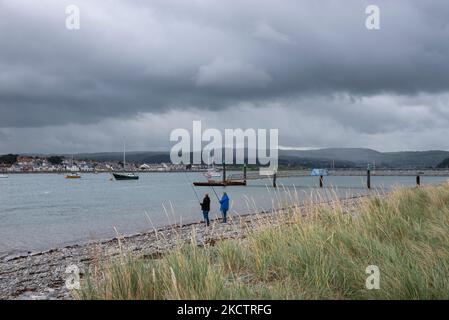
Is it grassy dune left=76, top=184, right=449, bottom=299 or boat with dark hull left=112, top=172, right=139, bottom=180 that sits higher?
grassy dune left=76, top=184, right=449, bottom=299

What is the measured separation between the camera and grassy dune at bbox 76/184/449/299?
16.9 ft

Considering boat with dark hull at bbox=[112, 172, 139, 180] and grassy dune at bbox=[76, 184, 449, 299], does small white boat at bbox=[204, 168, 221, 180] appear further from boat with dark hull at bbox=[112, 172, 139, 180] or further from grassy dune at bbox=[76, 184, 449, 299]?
grassy dune at bbox=[76, 184, 449, 299]

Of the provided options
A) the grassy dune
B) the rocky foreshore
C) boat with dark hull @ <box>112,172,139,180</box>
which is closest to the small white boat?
boat with dark hull @ <box>112,172,139,180</box>

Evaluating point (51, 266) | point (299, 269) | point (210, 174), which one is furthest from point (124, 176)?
point (299, 269)

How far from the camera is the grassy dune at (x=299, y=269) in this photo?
5141 mm

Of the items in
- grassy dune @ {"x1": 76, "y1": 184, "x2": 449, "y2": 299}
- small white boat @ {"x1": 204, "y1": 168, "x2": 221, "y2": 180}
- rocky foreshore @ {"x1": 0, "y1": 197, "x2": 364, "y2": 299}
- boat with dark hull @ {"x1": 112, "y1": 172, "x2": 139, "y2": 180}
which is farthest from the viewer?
boat with dark hull @ {"x1": 112, "y1": 172, "x2": 139, "y2": 180}

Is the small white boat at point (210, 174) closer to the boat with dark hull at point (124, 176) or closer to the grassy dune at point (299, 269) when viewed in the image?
the boat with dark hull at point (124, 176)

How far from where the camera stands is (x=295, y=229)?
9062mm

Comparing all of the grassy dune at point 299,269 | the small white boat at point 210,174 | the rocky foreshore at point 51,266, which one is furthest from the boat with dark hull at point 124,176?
the grassy dune at point 299,269

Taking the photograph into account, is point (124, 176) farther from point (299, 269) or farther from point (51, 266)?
point (299, 269)

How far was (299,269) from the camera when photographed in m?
6.51
